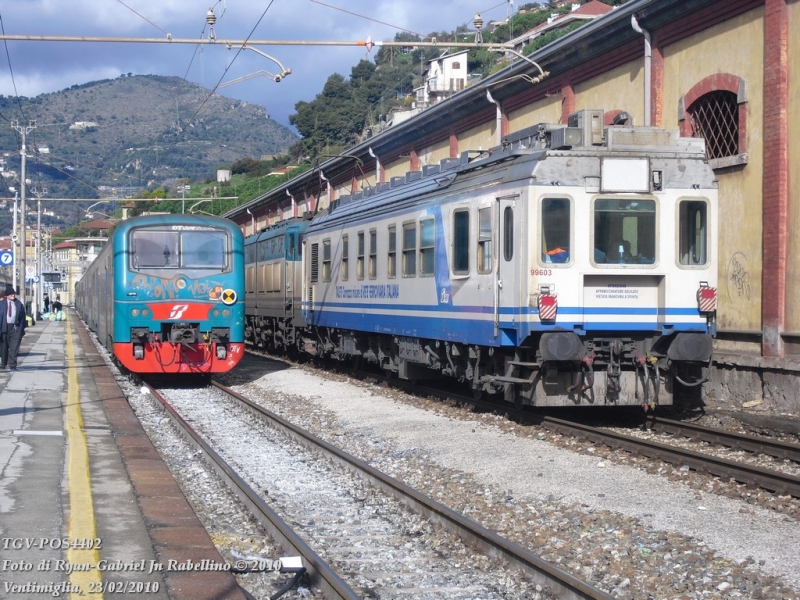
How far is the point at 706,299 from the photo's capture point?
11617 mm

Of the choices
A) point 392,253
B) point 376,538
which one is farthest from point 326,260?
point 376,538

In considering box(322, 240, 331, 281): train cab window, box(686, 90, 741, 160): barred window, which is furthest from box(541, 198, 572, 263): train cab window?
box(322, 240, 331, 281): train cab window

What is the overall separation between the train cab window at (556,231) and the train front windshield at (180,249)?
8104 millimetres

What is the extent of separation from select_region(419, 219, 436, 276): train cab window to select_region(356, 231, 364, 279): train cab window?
312 centimetres

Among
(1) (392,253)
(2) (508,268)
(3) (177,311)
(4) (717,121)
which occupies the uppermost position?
(4) (717,121)

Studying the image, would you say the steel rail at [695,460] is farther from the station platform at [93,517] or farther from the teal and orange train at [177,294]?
the teal and orange train at [177,294]

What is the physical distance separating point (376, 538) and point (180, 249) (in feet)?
37.2

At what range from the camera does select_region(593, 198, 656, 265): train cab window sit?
1158cm

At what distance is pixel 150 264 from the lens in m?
17.6

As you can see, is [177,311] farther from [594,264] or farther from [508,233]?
[594,264]

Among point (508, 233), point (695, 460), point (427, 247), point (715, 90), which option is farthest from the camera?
point (715, 90)

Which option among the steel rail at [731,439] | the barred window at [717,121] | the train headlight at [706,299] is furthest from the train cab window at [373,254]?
the train headlight at [706,299]

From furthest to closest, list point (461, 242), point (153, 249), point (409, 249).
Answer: point (153, 249) < point (409, 249) < point (461, 242)

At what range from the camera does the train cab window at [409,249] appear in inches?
594
